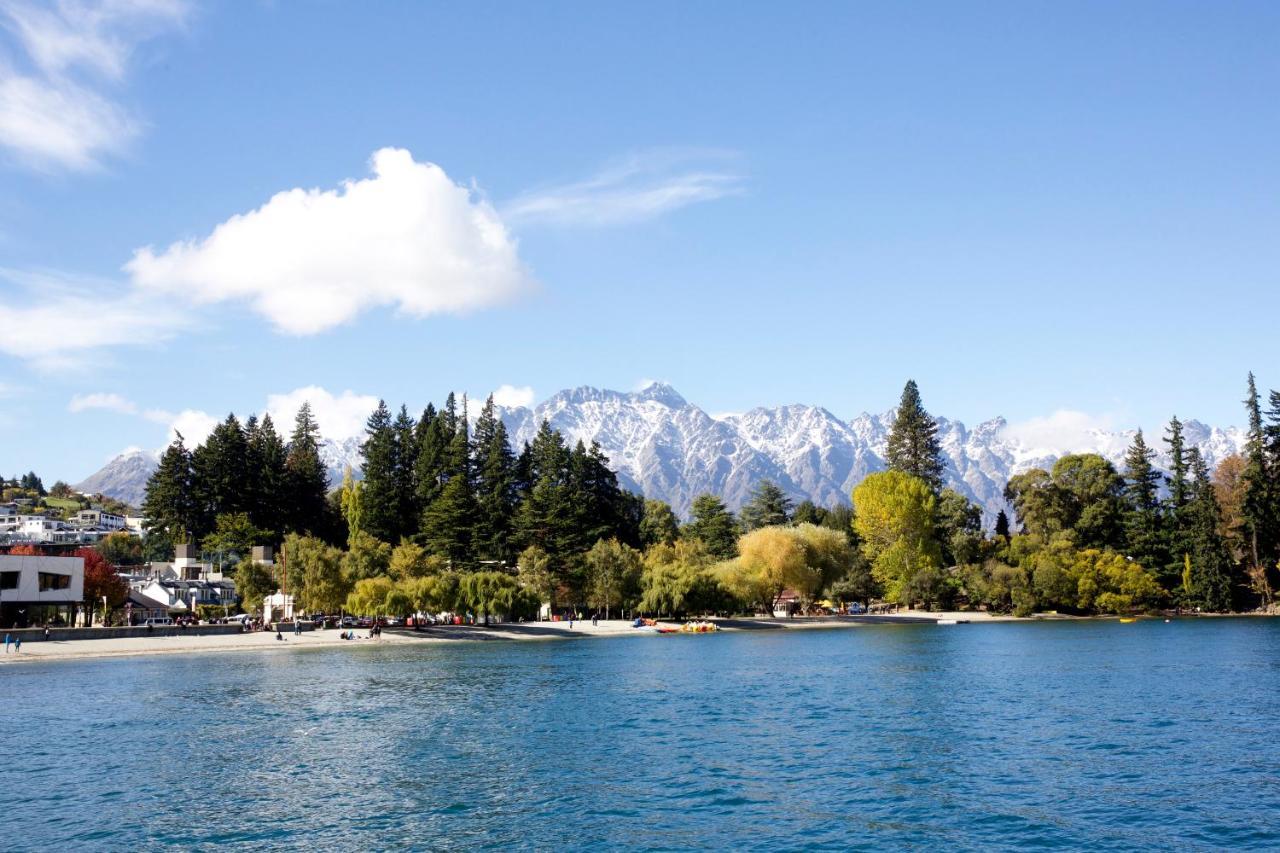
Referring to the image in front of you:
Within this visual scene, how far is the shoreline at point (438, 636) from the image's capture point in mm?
76062

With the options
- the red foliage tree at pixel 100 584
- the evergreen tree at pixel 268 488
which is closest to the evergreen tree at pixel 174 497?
the evergreen tree at pixel 268 488

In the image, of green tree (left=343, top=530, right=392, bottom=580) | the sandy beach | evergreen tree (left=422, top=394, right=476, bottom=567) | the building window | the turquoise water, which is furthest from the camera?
evergreen tree (left=422, top=394, right=476, bottom=567)

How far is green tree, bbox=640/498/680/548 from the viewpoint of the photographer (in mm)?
138875

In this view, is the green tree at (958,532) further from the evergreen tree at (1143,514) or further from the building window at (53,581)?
the building window at (53,581)

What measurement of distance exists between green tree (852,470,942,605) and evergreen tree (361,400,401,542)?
5692 centimetres

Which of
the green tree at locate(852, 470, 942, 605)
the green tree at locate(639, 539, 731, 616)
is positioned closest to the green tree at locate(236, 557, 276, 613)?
the green tree at locate(639, 539, 731, 616)

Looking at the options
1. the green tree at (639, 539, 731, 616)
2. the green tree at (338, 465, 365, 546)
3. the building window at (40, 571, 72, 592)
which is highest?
the green tree at (338, 465, 365, 546)

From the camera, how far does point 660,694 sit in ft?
168

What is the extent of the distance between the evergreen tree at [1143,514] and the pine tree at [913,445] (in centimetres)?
2474

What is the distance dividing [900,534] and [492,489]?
50.3 meters

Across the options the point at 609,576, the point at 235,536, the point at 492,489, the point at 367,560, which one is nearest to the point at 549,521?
the point at 609,576

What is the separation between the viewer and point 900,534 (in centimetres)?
11700

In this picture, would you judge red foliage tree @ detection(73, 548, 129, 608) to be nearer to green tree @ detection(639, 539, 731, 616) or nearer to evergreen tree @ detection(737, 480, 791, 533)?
green tree @ detection(639, 539, 731, 616)

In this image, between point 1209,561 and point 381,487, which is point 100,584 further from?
point 1209,561
